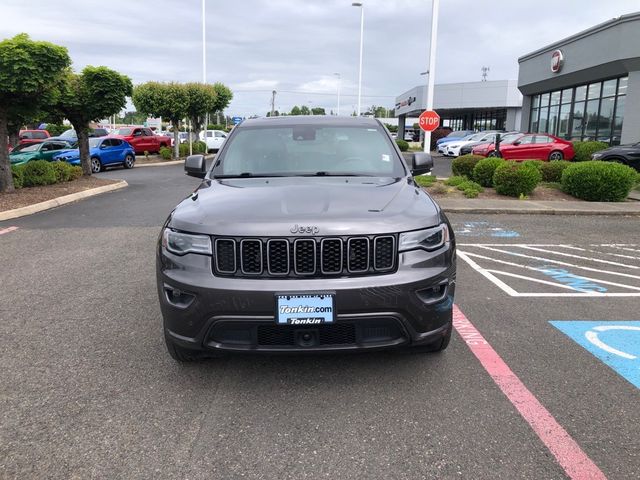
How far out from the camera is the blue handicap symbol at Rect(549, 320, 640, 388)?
380cm

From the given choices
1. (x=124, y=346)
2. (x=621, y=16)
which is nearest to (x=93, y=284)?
(x=124, y=346)

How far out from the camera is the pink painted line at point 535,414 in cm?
266

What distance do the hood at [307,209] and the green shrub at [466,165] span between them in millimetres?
12069

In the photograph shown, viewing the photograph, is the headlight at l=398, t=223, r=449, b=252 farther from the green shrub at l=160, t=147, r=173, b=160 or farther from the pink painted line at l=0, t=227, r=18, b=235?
the green shrub at l=160, t=147, r=173, b=160

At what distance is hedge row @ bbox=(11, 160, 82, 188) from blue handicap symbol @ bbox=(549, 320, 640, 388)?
13647mm

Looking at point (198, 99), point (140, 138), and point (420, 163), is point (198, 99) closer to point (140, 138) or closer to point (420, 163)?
point (140, 138)

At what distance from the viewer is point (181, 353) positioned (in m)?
3.51

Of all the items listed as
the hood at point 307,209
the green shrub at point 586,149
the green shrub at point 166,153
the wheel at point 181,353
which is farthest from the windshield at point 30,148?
the green shrub at point 586,149

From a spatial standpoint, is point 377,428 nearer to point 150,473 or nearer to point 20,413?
point 150,473

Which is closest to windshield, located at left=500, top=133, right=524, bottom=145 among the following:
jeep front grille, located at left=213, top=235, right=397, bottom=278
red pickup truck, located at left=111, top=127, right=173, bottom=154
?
red pickup truck, located at left=111, top=127, right=173, bottom=154

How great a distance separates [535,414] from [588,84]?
26928 mm

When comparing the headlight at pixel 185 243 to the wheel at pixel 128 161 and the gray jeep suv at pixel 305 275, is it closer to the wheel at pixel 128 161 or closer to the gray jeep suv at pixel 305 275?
the gray jeep suv at pixel 305 275

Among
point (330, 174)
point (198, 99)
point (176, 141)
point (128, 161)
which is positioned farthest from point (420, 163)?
point (198, 99)

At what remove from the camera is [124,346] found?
13.7 feet
